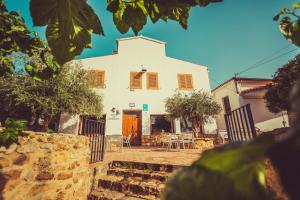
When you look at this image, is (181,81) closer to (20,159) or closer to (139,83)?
(139,83)

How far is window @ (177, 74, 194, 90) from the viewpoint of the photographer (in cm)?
1624

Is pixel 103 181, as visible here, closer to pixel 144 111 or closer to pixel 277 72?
pixel 144 111

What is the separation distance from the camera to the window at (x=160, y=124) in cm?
1483

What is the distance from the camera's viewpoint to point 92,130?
5.95 metres

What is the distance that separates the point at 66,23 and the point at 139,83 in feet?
49.6

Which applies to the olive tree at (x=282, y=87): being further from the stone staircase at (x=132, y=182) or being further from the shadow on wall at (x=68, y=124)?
the shadow on wall at (x=68, y=124)

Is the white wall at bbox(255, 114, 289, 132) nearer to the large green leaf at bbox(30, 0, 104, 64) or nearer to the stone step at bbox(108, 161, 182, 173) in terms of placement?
the stone step at bbox(108, 161, 182, 173)

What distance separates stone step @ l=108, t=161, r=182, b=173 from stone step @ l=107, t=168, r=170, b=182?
16 centimetres

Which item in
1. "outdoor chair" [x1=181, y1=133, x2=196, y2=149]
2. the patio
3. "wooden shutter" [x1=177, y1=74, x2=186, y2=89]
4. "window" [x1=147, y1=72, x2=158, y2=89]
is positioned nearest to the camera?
the patio

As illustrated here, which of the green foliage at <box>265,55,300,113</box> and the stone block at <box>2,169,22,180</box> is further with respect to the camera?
the green foliage at <box>265,55,300,113</box>

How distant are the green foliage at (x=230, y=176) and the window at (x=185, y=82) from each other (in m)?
16.1

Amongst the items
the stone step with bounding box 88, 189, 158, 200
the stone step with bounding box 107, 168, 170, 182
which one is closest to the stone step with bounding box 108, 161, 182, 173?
the stone step with bounding box 107, 168, 170, 182

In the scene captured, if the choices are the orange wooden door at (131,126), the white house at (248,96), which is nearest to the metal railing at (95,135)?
the orange wooden door at (131,126)

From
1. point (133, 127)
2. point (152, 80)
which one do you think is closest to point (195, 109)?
point (152, 80)
